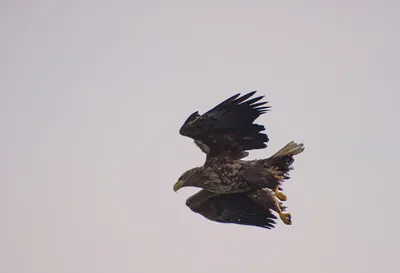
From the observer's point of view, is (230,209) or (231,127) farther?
(230,209)

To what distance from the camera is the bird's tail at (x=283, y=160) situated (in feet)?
44.5

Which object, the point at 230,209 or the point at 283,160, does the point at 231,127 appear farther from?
the point at 230,209

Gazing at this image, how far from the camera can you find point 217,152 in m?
14.1

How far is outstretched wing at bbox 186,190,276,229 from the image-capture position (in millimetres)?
14688

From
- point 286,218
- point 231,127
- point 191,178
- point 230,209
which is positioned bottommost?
point 286,218

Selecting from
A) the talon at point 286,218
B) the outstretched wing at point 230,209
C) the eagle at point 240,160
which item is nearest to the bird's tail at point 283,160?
the eagle at point 240,160

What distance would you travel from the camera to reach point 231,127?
44.9 feet

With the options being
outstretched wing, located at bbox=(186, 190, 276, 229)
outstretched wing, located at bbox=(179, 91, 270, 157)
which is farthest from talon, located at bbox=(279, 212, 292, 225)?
outstretched wing, located at bbox=(179, 91, 270, 157)

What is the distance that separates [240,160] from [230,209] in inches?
60.8

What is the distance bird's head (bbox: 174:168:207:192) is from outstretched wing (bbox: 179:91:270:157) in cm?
67

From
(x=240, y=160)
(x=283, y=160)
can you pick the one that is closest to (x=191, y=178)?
(x=240, y=160)

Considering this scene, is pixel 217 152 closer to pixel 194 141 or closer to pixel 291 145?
pixel 194 141

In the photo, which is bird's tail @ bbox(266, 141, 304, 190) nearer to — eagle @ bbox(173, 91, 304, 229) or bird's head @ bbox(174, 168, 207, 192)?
eagle @ bbox(173, 91, 304, 229)

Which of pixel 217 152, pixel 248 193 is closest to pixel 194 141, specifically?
pixel 217 152
